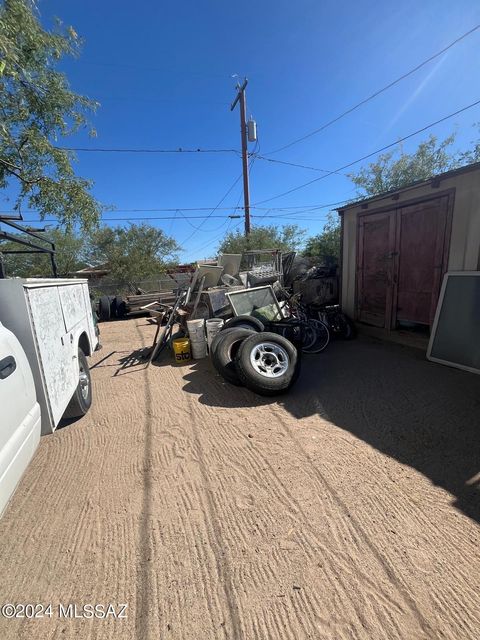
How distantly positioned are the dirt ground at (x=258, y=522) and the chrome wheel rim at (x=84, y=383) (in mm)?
331

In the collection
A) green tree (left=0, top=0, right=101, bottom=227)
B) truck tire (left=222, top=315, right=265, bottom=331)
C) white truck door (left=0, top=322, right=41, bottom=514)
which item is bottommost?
truck tire (left=222, top=315, right=265, bottom=331)

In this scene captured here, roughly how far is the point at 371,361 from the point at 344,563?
3.76 m

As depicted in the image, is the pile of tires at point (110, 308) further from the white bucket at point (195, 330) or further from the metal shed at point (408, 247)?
the metal shed at point (408, 247)

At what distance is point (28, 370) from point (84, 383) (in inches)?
71.6

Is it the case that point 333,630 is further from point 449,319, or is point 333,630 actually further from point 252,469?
point 449,319

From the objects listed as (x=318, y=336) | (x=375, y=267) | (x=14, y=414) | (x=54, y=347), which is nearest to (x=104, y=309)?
(x=318, y=336)

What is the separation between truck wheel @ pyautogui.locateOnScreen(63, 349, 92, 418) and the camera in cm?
318

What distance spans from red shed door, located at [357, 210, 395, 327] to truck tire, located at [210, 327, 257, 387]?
3404mm

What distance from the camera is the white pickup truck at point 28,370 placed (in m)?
1.52

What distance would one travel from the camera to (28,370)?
73.2 inches

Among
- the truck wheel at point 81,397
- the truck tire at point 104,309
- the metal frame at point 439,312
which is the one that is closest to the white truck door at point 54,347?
the truck wheel at point 81,397

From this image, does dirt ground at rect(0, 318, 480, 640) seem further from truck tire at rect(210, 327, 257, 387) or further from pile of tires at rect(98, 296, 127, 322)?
pile of tires at rect(98, 296, 127, 322)

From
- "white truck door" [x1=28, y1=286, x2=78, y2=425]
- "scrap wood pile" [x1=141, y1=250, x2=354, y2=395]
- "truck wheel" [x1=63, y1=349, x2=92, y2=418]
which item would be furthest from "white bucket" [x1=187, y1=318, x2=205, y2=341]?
"white truck door" [x1=28, y1=286, x2=78, y2=425]

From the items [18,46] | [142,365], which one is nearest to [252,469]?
[142,365]
